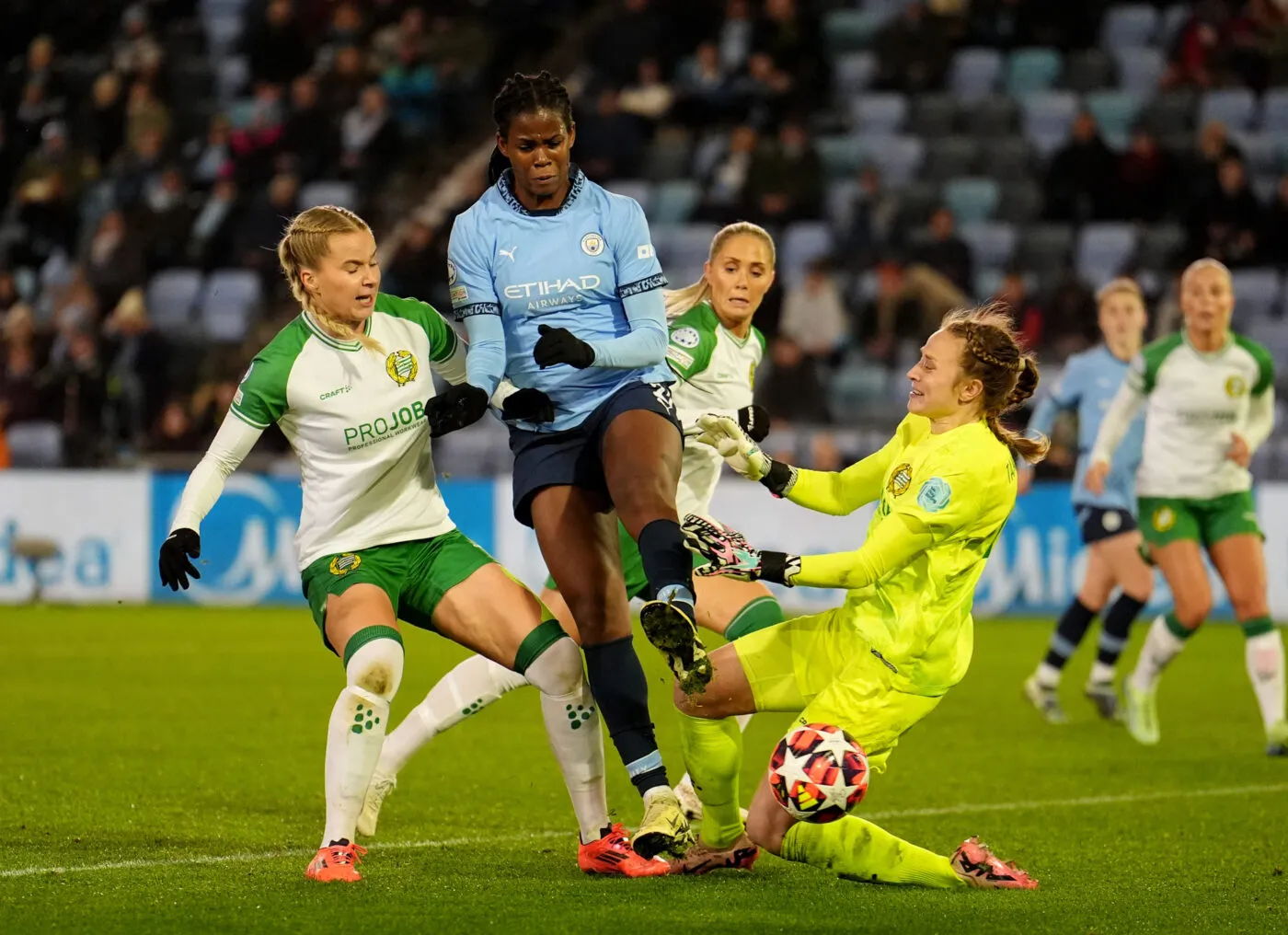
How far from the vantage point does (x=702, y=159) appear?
19.4m

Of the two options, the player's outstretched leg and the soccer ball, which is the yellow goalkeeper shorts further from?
the player's outstretched leg

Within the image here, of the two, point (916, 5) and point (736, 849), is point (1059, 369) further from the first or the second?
point (736, 849)

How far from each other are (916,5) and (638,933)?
16253 millimetres

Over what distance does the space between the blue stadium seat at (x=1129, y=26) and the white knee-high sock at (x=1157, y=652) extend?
11.4 metres

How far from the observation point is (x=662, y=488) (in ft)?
19.3

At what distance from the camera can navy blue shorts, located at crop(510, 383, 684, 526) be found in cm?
608

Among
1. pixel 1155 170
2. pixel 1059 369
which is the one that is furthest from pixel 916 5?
pixel 1059 369

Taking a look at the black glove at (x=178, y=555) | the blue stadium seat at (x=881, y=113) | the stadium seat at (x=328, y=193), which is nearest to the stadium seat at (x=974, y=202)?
the blue stadium seat at (x=881, y=113)

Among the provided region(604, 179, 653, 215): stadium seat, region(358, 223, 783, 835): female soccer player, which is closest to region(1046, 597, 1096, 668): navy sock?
region(358, 223, 783, 835): female soccer player

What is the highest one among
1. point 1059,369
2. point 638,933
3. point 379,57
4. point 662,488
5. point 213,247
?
point 379,57

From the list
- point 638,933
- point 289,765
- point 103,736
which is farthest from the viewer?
point 103,736

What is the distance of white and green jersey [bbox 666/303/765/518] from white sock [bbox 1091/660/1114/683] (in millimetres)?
4257

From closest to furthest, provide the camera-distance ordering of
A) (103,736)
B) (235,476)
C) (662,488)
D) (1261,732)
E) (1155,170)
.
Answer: (662,488), (103,736), (1261,732), (235,476), (1155,170)

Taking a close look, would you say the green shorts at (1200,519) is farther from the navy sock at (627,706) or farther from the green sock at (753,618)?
the navy sock at (627,706)
